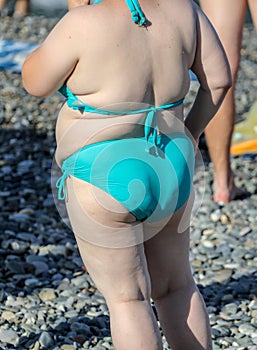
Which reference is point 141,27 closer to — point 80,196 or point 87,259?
point 80,196

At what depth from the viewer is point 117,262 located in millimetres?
2619

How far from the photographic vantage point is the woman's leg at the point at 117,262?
260cm

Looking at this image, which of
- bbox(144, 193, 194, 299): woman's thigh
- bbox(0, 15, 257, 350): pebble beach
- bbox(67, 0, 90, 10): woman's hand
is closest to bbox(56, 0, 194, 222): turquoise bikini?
bbox(144, 193, 194, 299): woman's thigh

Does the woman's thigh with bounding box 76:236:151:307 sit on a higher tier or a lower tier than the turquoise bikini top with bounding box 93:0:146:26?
lower

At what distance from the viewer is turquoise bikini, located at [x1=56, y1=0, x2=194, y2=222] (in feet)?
8.38

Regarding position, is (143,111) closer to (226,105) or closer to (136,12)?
(136,12)

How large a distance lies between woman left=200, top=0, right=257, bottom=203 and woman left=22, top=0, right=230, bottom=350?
1.85 meters

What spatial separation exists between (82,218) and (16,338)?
1018 mm

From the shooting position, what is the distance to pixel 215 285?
407 centimetres

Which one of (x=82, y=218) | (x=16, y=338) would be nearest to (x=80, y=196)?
(x=82, y=218)

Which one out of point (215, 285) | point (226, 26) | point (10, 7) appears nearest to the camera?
point (215, 285)

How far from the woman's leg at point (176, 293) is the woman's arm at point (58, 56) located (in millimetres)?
610

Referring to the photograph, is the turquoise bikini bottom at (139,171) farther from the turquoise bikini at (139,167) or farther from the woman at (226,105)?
the woman at (226,105)

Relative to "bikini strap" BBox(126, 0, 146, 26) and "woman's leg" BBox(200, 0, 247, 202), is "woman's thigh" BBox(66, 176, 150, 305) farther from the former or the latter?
"woman's leg" BBox(200, 0, 247, 202)
